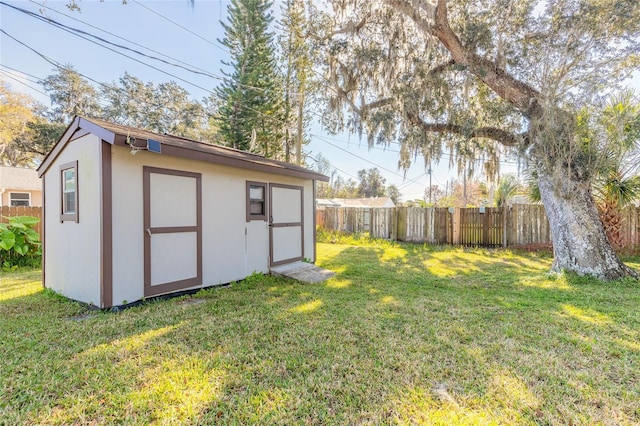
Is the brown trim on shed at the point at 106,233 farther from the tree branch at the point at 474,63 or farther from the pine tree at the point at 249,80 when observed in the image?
the pine tree at the point at 249,80

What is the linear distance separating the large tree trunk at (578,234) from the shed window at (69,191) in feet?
25.2

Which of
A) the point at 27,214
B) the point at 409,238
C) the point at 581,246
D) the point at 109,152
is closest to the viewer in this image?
the point at 109,152

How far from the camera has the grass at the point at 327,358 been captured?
5.83 feet

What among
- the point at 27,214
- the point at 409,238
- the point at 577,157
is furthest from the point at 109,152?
the point at 409,238

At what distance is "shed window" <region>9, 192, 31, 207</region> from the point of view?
12781 mm

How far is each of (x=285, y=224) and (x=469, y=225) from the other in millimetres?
6584

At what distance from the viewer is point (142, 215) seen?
3787 millimetres

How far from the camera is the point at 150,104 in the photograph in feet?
58.3

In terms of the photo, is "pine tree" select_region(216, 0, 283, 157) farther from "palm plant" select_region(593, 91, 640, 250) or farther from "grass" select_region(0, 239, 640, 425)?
"palm plant" select_region(593, 91, 640, 250)

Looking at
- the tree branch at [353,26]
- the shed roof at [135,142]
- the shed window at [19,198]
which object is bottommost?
the shed window at [19,198]

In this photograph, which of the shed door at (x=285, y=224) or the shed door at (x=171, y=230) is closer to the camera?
the shed door at (x=171, y=230)

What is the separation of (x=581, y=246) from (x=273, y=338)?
5662 mm

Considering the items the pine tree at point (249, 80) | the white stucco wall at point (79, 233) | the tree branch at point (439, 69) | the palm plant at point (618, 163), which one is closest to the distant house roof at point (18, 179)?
the pine tree at point (249, 80)

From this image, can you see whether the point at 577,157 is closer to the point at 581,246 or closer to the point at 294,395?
the point at 581,246
